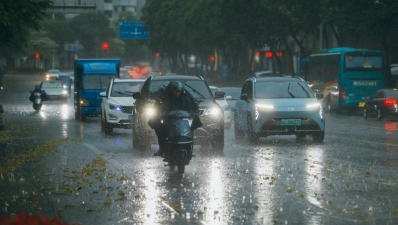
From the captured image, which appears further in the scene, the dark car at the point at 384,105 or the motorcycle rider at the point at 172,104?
the dark car at the point at 384,105

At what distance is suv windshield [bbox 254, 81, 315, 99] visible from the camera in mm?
24659

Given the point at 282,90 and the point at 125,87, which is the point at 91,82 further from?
the point at 282,90

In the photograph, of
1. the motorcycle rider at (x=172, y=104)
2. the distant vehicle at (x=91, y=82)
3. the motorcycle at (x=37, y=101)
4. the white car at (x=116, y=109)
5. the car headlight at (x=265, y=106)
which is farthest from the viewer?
the motorcycle at (x=37, y=101)

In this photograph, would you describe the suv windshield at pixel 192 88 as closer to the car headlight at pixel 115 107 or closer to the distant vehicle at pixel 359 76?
the car headlight at pixel 115 107

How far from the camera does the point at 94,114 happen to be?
37844mm

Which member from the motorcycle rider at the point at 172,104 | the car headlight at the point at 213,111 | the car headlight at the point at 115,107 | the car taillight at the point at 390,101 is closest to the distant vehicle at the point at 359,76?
the car taillight at the point at 390,101

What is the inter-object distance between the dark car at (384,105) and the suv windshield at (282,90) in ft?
48.9

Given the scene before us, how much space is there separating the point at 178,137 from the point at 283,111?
845 centimetres

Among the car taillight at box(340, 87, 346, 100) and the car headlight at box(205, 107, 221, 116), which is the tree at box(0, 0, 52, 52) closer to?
the car headlight at box(205, 107, 221, 116)

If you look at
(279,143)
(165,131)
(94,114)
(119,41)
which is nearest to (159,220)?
(165,131)

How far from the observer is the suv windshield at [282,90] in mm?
24659

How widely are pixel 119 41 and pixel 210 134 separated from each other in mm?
156544

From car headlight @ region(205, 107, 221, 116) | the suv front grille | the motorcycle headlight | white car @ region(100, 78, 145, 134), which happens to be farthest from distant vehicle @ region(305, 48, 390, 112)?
car headlight @ region(205, 107, 221, 116)

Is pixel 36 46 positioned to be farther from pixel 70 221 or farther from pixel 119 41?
pixel 70 221
